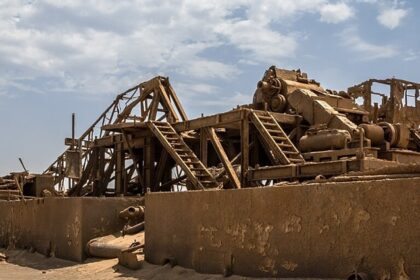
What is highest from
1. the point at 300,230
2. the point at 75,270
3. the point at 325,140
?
the point at 325,140

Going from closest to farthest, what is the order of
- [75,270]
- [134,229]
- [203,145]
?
[75,270] < [134,229] < [203,145]

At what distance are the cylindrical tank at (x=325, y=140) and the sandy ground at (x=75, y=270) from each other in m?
5.70

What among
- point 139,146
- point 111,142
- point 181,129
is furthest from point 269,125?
point 111,142

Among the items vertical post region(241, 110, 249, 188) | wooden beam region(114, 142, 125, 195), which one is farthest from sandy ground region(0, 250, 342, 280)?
wooden beam region(114, 142, 125, 195)

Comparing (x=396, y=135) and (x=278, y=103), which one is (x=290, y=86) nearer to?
(x=278, y=103)

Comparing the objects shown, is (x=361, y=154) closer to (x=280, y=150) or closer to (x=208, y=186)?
(x=280, y=150)

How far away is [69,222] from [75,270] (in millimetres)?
1525

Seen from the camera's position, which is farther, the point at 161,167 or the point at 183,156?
the point at 161,167

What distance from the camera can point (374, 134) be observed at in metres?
16.1

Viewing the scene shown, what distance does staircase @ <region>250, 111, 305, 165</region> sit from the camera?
15.4 metres

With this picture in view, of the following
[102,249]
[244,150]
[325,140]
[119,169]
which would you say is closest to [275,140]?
[244,150]

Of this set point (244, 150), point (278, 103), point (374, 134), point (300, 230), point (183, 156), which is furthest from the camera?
point (278, 103)

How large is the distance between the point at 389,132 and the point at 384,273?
1074cm

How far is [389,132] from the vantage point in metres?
16.5
